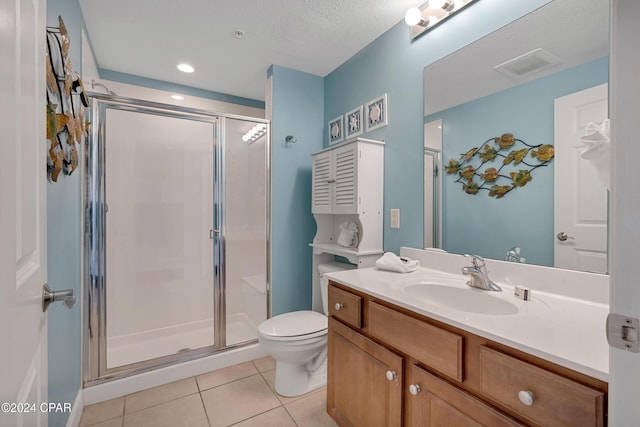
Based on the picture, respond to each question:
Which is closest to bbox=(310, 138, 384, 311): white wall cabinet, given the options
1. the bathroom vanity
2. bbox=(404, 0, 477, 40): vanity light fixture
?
the bathroom vanity

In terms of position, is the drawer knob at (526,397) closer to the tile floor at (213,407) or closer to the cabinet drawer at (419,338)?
the cabinet drawer at (419,338)

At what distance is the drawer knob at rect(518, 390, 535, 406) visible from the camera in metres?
0.71

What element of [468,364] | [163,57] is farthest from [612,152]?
[163,57]

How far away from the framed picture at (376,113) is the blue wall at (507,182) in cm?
43

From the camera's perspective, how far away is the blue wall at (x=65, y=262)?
1.19 m

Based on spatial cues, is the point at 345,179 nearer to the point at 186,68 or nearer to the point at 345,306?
the point at 345,306

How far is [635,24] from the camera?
468 millimetres

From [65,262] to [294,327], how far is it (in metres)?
1.26

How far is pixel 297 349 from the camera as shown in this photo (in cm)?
171

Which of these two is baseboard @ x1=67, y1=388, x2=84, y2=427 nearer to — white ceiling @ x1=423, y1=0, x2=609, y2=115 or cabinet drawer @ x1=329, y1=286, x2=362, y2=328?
cabinet drawer @ x1=329, y1=286, x2=362, y2=328

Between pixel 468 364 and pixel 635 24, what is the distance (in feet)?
2.83

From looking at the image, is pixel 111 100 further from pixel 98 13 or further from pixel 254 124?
pixel 254 124

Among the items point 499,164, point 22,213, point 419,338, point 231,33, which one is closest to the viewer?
point 22,213

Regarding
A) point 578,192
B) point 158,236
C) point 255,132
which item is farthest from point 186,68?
point 578,192
